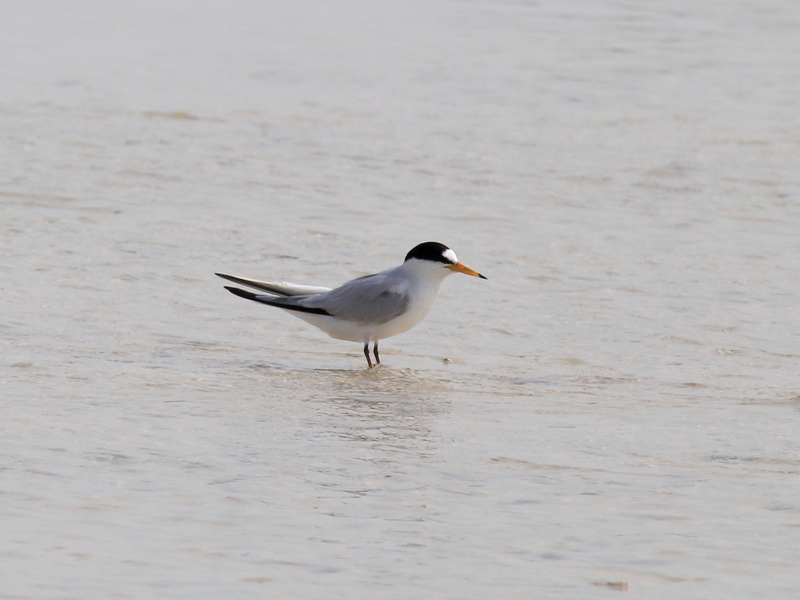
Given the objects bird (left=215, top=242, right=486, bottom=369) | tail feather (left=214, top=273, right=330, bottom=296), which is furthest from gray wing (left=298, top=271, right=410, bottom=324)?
tail feather (left=214, top=273, right=330, bottom=296)

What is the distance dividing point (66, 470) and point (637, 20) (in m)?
17.0

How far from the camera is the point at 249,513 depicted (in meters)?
5.14

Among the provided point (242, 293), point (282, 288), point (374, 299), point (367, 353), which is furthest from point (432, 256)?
point (242, 293)

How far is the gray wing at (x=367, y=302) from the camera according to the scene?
8047 millimetres

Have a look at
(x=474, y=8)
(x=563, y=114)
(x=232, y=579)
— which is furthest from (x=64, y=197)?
(x=474, y=8)

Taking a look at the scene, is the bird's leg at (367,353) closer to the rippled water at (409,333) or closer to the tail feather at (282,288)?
the rippled water at (409,333)

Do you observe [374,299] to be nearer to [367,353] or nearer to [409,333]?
[367,353]

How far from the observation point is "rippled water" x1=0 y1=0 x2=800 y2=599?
489 centimetres

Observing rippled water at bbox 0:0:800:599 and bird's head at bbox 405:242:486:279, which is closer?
rippled water at bbox 0:0:800:599

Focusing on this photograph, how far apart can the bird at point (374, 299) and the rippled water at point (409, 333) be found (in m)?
0.23

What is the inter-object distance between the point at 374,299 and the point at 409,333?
795 millimetres

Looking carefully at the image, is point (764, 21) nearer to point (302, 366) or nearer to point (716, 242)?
point (716, 242)

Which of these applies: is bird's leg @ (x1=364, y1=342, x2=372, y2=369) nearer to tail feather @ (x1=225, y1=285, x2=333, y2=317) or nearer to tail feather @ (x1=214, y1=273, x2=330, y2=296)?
tail feather @ (x1=225, y1=285, x2=333, y2=317)

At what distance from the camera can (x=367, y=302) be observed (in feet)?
26.6
